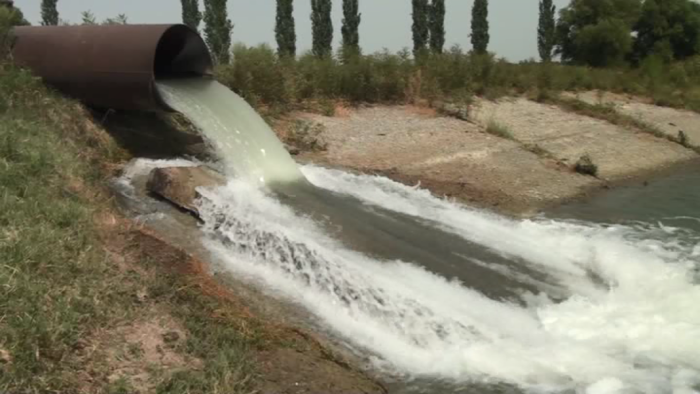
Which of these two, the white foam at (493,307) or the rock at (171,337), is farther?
the white foam at (493,307)

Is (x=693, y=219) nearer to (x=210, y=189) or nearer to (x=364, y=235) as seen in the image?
(x=364, y=235)

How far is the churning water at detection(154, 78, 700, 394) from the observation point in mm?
5262

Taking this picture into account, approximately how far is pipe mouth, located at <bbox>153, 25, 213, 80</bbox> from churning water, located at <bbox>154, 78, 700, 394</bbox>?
1.13m

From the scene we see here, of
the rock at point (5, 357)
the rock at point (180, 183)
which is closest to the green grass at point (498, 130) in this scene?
the rock at point (180, 183)

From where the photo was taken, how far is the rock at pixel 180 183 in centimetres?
759

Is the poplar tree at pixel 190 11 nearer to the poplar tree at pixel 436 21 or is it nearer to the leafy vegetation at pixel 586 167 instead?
the poplar tree at pixel 436 21

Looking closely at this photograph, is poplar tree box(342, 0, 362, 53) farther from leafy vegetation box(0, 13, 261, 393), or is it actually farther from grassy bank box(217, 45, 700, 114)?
leafy vegetation box(0, 13, 261, 393)

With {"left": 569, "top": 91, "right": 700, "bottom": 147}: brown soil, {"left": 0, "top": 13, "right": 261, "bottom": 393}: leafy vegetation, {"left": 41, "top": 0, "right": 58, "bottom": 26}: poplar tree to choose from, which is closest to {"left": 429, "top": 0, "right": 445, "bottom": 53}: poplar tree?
{"left": 569, "top": 91, "right": 700, "bottom": 147}: brown soil

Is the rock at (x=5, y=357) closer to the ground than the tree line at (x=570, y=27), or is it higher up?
closer to the ground

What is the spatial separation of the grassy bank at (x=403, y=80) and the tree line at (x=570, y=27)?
8.61m

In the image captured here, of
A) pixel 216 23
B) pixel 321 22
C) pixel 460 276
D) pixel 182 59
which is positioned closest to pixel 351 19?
pixel 321 22

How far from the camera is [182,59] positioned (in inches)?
430

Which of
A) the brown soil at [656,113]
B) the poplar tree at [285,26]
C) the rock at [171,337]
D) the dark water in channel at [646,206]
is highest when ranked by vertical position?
the poplar tree at [285,26]

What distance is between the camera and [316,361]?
493 centimetres
